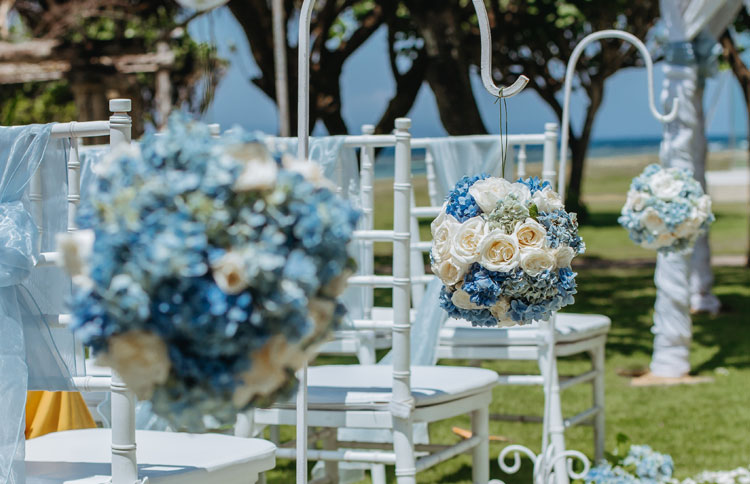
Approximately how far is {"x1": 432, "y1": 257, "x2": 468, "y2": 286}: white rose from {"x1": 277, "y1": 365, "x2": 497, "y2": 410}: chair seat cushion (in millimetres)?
507

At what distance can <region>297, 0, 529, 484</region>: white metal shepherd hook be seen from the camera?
194cm

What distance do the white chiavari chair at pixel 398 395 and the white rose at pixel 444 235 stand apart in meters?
0.25

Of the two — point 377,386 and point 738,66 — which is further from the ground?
point 738,66

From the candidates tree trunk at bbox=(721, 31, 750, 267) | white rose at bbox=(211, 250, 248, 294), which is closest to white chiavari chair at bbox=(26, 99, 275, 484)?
white rose at bbox=(211, 250, 248, 294)

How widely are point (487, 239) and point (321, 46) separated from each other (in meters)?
7.07

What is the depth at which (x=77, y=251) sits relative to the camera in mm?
1031

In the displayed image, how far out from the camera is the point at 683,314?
5.43m

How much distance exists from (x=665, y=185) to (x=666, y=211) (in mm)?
134

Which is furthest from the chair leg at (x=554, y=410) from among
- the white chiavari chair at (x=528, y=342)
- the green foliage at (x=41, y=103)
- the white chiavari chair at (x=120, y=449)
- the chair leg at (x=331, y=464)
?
the green foliage at (x=41, y=103)

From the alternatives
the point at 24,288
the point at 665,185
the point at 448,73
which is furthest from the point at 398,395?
the point at 448,73

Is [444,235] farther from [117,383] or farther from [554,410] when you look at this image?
[554,410]

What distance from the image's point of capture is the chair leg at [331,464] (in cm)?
319

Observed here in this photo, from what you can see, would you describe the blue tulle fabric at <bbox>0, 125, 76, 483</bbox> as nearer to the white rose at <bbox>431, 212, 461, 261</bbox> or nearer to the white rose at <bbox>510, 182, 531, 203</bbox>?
the white rose at <bbox>431, 212, 461, 261</bbox>

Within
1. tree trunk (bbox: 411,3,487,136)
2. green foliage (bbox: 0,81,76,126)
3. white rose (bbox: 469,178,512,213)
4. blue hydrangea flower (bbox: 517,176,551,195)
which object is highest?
green foliage (bbox: 0,81,76,126)
